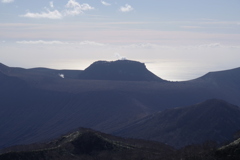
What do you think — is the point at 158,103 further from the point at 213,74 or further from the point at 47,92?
the point at 213,74

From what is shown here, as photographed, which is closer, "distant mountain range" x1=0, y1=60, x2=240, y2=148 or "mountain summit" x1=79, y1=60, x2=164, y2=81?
"distant mountain range" x1=0, y1=60, x2=240, y2=148

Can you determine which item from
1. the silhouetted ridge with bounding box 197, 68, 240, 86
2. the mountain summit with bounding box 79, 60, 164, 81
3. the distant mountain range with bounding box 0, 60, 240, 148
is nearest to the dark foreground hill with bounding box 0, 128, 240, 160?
the distant mountain range with bounding box 0, 60, 240, 148

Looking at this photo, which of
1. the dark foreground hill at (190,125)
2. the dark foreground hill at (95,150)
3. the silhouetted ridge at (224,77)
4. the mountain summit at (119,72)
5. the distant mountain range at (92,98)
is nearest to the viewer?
the dark foreground hill at (95,150)

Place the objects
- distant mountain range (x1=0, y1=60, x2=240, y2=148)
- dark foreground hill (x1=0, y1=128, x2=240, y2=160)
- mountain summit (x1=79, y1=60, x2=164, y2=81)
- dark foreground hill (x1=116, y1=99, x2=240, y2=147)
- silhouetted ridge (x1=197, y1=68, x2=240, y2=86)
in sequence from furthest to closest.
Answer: mountain summit (x1=79, y1=60, x2=164, y2=81) → silhouetted ridge (x1=197, y1=68, x2=240, y2=86) → distant mountain range (x1=0, y1=60, x2=240, y2=148) → dark foreground hill (x1=116, y1=99, x2=240, y2=147) → dark foreground hill (x1=0, y1=128, x2=240, y2=160)

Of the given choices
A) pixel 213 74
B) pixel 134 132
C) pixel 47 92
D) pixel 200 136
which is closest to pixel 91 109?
pixel 47 92

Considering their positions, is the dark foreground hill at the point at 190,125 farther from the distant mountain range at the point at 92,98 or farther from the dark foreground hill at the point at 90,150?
the dark foreground hill at the point at 90,150

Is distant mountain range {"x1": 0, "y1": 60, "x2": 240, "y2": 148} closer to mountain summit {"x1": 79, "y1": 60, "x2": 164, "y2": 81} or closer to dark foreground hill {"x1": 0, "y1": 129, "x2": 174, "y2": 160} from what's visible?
mountain summit {"x1": 79, "y1": 60, "x2": 164, "y2": 81}

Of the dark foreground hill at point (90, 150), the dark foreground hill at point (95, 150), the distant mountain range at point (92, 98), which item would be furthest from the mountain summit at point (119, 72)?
the dark foreground hill at point (90, 150)
